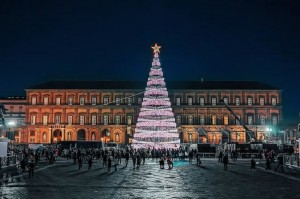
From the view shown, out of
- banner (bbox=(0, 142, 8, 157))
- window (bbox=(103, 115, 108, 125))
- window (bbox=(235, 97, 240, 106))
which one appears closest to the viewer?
banner (bbox=(0, 142, 8, 157))

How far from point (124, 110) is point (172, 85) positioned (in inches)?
413

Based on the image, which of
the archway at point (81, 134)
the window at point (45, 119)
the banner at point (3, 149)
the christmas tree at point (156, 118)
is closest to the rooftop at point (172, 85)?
the window at point (45, 119)

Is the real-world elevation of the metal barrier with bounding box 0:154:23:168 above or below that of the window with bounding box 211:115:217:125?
below

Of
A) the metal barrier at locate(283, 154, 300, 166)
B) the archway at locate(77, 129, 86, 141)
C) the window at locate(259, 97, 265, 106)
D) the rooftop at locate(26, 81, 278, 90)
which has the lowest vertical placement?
the metal barrier at locate(283, 154, 300, 166)

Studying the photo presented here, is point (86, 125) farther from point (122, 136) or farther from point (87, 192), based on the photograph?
point (87, 192)

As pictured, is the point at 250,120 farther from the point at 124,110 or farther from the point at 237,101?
the point at 124,110

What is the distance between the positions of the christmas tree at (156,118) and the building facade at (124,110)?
3603 cm

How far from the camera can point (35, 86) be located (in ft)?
268

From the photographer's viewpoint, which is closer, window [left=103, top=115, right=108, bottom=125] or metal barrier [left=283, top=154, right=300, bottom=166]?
metal barrier [left=283, top=154, right=300, bottom=166]

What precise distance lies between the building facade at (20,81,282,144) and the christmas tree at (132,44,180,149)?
36031mm

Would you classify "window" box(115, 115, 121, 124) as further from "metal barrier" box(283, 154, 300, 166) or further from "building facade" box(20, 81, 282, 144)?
"metal barrier" box(283, 154, 300, 166)

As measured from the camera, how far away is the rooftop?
262ft

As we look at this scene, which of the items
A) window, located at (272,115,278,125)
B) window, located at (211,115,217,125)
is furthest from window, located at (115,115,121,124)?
window, located at (272,115,278,125)

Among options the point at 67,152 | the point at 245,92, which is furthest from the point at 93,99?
the point at 67,152
